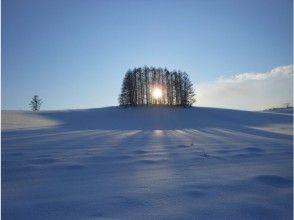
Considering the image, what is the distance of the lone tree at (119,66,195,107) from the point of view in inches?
2094

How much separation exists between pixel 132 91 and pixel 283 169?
1858 inches

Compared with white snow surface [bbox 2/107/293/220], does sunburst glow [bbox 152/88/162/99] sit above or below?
above

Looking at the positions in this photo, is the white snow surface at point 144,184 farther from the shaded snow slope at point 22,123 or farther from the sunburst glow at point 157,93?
the sunburst glow at point 157,93

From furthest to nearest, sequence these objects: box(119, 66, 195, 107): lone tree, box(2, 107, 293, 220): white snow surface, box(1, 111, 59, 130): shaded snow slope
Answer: box(119, 66, 195, 107): lone tree → box(1, 111, 59, 130): shaded snow slope → box(2, 107, 293, 220): white snow surface

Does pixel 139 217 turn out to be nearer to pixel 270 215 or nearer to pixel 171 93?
pixel 270 215

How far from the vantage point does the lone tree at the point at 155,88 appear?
53.2 m

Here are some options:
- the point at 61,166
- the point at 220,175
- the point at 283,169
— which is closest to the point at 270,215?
the point at 220,175

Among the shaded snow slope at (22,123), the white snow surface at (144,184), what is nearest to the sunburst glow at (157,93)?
the shaded snow slope at (22,123)

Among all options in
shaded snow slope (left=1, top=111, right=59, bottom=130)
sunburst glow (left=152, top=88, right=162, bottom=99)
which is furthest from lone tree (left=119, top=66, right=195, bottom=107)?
shaded snow slope (left=1, top=111, right=59, bottom=130)

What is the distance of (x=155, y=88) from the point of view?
180ft

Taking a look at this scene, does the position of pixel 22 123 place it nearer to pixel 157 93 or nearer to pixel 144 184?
pixel 144 184

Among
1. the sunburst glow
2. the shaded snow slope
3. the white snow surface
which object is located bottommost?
the white snow surface

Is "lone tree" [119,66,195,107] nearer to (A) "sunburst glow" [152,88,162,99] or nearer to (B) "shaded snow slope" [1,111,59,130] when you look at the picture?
(A) "sunburst glow" [152,88,162,99]

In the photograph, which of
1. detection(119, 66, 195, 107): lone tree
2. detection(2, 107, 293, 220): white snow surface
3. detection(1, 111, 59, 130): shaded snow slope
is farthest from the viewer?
detection(119, 66, 195, 107): lone tree
